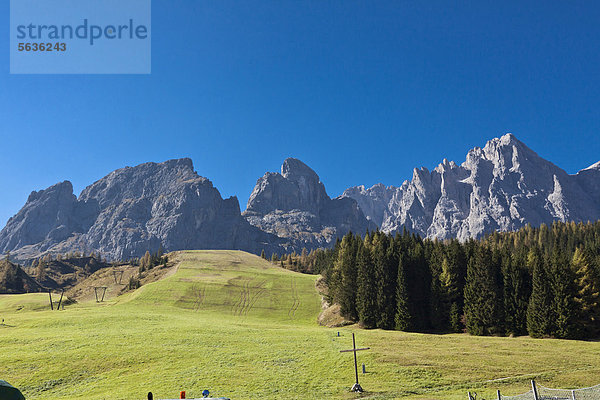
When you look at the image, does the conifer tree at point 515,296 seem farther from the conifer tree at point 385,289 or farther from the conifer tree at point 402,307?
the conifer tree at point 385,289

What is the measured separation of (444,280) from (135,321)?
2504 inches

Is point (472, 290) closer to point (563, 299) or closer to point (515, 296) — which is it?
point (515, 296)

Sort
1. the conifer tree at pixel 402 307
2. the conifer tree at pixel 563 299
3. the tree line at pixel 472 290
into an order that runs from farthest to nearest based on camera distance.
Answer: the conifer tree at pixel 402 307 → the tree line at pixel 472 290 → the conifer tree at pixel 563 299

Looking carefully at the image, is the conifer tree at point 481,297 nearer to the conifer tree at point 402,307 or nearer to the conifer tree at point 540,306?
the conifer tree at point 540,306

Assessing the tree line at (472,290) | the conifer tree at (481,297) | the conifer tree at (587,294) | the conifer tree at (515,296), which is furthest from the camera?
the conifer tree at (481,297)

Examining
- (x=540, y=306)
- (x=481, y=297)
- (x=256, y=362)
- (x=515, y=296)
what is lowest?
(x=256, y=362)

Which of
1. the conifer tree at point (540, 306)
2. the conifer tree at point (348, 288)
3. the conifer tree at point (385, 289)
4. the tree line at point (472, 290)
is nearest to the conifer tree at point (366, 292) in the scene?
the tree line at point (472, 290)

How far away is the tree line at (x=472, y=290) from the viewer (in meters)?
65.6

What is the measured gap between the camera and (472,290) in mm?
76312

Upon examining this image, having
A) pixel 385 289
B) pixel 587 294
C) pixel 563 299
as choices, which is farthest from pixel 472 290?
pixel 587 294

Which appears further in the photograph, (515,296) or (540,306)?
(515,296)

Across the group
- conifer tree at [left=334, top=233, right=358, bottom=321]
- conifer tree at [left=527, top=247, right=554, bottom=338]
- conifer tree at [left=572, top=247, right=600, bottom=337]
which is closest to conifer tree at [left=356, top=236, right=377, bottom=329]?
conifer tree at [left=334, top=233, right=358, bottom=321]

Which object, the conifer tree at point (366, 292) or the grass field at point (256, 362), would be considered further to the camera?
the conifer tree at point (366, 292)

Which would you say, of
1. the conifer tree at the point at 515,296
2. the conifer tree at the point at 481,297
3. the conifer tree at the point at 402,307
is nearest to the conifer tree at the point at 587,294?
the conifer tree at the point at 515,296
